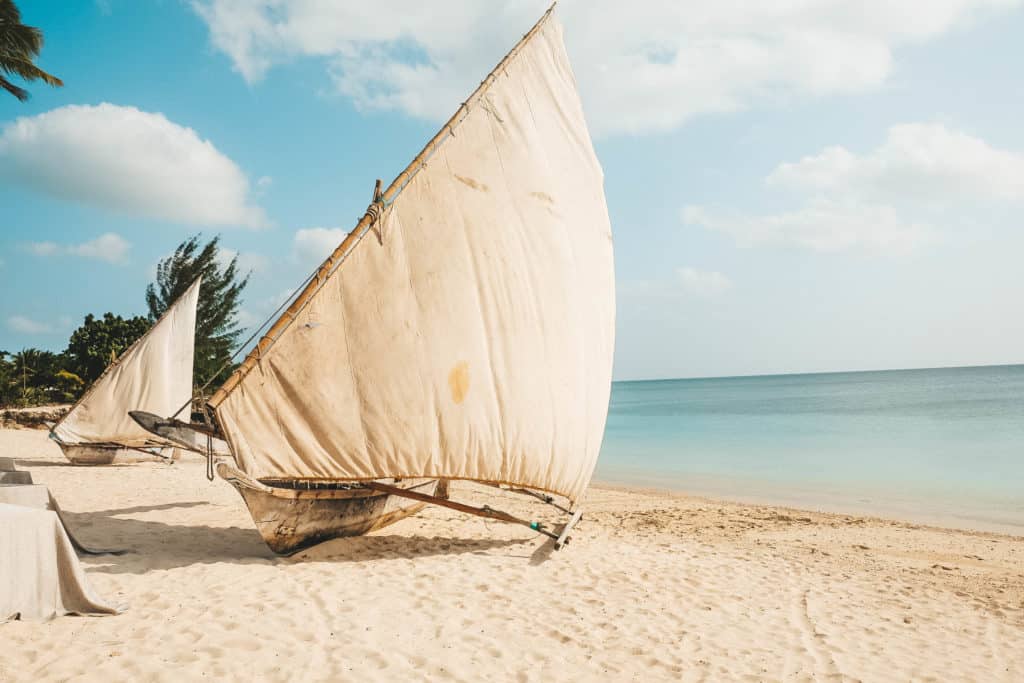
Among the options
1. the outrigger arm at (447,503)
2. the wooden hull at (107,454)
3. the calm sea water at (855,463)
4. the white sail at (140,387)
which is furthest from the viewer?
the calm sea water at (855,463)

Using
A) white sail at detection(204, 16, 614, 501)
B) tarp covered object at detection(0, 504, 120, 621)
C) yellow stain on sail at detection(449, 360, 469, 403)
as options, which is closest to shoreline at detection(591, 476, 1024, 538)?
white sail at detection(204, 16, 614, 501)

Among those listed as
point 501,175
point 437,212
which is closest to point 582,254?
point 501,175

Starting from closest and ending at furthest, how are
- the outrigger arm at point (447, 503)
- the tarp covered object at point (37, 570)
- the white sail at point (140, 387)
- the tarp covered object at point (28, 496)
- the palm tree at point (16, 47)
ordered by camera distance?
the tarp covered object at point (37, 570)
the tarp covered object at point (28, 496)
the outrigger arm at point (447, 503)
the white sail at point (140, 387)
the palm tree at point (16, 47)

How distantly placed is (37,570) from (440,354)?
360cm

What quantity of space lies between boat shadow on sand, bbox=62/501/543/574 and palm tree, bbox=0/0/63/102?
17947mm

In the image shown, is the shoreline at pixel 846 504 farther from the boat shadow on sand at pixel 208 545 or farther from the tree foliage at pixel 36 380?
the tree foliage at pixel 36 380

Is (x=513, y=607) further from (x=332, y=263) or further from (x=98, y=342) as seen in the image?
(x=98, y=342)

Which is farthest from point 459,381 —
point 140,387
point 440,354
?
point 140,387

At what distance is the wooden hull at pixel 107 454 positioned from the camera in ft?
44.9

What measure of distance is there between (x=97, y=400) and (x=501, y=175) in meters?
12.3

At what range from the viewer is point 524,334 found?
23.2 ft

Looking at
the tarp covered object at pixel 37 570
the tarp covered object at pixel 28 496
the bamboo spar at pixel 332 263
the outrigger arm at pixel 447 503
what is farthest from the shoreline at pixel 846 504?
the tarp covered object at pixel 28 496

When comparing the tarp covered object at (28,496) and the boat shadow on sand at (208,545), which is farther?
the boat shadow on sand at (208,545)

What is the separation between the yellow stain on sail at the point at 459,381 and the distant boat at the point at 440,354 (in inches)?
0.6
